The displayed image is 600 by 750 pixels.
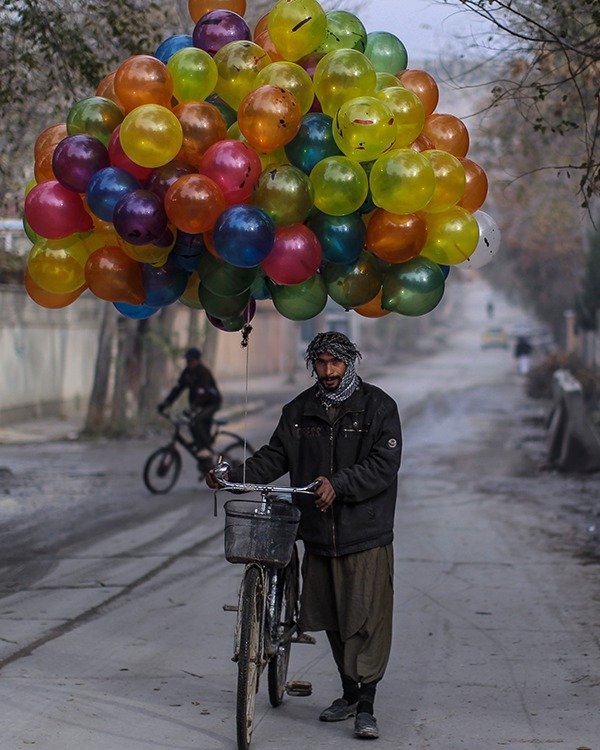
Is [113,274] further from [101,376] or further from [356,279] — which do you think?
[101,376]

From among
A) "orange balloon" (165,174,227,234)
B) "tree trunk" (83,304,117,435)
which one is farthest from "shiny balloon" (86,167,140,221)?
"tree trunk" (83,304,117,435)

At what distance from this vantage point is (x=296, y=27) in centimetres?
635

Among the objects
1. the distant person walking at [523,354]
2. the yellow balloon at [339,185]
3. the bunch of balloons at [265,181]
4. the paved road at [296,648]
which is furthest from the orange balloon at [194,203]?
the distant person walking at [523,354]

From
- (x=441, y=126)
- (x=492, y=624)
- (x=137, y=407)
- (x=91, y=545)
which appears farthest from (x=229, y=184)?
(x=137, y=407)

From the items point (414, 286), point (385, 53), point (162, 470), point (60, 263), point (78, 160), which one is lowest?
point (162, 470)

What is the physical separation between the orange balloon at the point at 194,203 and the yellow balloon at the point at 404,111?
3.05 feet

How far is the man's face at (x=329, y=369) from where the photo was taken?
6203 millimetres

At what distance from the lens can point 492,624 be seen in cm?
866

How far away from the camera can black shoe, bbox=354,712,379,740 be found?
235 inches

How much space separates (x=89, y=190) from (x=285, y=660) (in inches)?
99.8

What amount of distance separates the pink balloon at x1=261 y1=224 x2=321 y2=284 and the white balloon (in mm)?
854

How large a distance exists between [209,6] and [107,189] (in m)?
1.43

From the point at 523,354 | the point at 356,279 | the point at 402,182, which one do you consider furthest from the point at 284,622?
the point at 523,354

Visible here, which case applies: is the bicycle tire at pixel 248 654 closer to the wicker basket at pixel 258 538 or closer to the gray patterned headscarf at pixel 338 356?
the wicker basket at pixel 258 538
